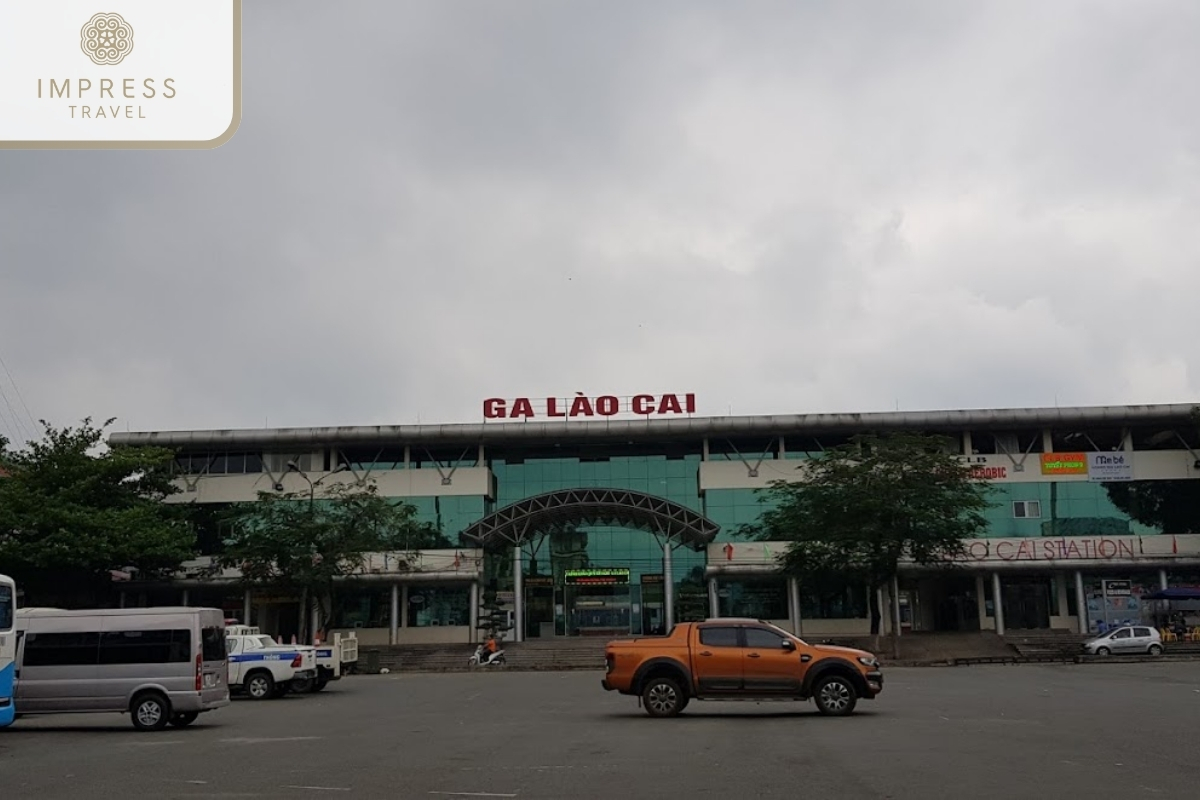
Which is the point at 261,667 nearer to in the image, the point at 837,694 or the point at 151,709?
the point at 151,709

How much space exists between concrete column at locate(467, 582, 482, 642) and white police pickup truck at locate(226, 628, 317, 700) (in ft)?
76.7

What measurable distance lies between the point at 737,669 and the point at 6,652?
455 inches

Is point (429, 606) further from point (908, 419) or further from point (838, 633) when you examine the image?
point (908, 419)

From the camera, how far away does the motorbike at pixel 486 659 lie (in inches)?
1754

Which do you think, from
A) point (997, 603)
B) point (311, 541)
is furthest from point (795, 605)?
point (311, 541)

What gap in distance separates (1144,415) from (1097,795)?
46.4 m

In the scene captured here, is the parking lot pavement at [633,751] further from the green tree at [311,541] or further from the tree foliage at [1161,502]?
the tree foliage at [1161,502]

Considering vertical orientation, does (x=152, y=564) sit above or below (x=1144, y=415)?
below

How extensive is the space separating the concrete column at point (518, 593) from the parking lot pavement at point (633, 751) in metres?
26.4

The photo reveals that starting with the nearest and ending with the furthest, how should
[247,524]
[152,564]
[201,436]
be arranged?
[152,564] → [247,524] → [201,436]

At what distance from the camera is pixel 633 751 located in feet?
47.0

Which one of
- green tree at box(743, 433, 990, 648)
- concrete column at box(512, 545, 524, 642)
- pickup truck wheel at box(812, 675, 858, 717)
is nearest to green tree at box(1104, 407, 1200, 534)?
green tree at box(743, 433, 990, 648)

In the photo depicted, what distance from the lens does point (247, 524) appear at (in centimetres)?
5062

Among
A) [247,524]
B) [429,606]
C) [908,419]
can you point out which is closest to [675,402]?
[908,419]
